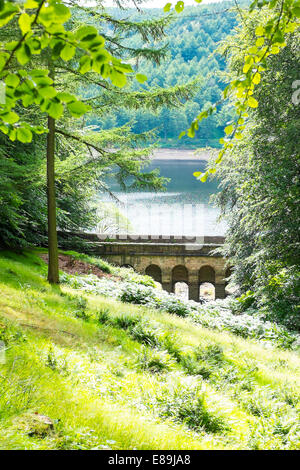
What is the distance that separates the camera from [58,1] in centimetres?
121

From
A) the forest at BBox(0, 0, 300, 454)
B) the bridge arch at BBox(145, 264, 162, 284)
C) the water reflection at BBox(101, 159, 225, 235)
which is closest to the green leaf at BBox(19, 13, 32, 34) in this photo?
the forest at BBox(0, 0, 300, 454)

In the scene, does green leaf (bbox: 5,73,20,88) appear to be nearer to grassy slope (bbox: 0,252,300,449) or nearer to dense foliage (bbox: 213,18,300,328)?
grassy slope (bbox: 0,252,300,449)

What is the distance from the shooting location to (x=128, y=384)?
182 inches

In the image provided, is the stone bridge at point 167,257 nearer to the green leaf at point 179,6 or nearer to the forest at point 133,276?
the forest at point 133,276

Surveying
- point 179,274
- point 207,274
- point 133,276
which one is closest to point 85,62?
point 133,276

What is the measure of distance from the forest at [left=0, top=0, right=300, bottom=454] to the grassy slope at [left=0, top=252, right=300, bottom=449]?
0.02 metres

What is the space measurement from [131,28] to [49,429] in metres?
9.17

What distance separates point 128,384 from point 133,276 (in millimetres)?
10707

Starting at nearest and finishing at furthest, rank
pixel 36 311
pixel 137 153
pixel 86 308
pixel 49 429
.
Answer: pixel 49 429, pixel 36 311, pixel 86 308, pixel 137 153

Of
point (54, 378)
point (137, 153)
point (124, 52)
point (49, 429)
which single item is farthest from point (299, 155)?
point (49, 429)

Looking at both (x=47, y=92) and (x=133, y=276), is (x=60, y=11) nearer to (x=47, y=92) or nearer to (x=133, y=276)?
(x=47, y=92)

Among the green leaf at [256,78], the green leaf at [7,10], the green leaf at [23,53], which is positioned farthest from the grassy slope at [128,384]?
the green leaf at [256,78]

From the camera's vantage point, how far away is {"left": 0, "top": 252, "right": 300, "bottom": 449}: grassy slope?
3.07m

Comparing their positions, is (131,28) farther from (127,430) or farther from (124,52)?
(127,430)
